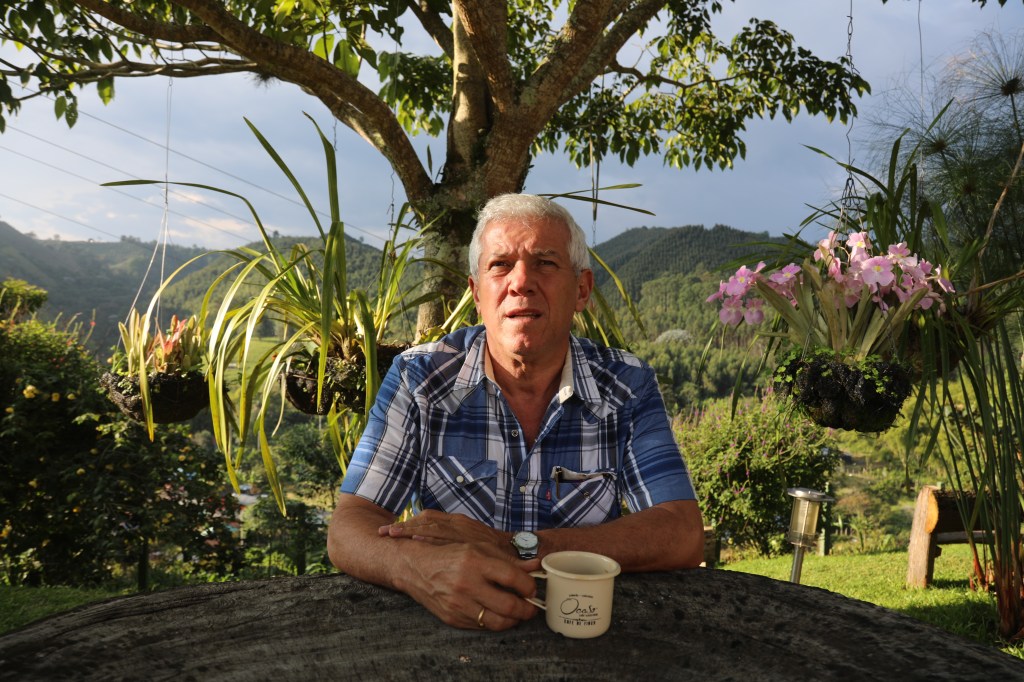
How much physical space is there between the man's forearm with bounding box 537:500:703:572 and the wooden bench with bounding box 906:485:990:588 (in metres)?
3.53

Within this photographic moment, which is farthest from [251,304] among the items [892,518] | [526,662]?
[892,518]

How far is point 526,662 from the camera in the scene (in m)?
0.95

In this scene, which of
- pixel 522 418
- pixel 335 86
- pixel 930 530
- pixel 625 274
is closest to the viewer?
pixel 522 418

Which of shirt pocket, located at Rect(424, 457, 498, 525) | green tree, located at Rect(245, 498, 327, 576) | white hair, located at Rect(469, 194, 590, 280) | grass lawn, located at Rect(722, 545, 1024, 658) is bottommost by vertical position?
green tree, located at Rect(245, 498, 327, 576)

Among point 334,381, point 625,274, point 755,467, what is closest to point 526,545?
point 334,381

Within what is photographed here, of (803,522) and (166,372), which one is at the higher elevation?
(166,372)

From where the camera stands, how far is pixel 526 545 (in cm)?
114

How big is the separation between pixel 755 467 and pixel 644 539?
6253 millimetres

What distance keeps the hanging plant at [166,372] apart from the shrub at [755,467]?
5475mm

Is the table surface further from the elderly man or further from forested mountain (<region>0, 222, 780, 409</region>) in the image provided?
forested mountain (<region>0, 222, 780, 409</region>)

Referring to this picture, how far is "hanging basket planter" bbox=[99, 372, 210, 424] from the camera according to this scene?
240cm

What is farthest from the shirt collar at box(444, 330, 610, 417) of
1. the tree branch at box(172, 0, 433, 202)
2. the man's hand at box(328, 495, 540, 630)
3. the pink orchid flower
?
the tree branch at box(172, 0, 433, 202)

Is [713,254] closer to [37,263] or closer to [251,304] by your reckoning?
[251,304]

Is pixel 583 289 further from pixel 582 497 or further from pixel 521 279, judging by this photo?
pixel 582 497
